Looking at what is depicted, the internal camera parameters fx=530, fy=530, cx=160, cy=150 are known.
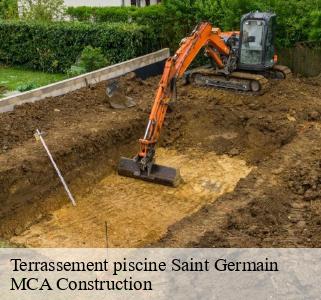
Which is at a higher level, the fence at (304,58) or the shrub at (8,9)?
the shrub at (8,9)

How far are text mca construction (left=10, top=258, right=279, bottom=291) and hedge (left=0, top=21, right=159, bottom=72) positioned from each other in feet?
38.1

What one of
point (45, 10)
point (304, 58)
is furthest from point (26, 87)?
point (304, 58)

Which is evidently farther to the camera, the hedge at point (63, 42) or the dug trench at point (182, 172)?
the hedge at point (63, 42)

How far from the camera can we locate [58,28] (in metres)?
19.4

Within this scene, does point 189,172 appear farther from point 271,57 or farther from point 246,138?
Answer: point 271,57

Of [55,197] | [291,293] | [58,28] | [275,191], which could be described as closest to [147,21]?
[58,28]

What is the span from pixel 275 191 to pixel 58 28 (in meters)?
12.5

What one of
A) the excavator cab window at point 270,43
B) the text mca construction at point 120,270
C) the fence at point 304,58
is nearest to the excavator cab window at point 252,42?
the excavator cab window at point 270,43

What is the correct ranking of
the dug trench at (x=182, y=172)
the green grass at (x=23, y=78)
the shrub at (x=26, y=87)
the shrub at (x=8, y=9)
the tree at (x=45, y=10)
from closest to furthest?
1. the dug trench at (x=182, y=172)
2. the shrub at (x=26, y=87)
3. the green grass at (x=23, y=78)
4. the tree at (x=45, y=10)
5. the shrub at (x=8, y=9)

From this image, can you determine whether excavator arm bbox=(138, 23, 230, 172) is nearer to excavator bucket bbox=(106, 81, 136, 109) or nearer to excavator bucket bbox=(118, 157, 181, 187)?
excavator bucket bbox=(118, 157, 181, 187)

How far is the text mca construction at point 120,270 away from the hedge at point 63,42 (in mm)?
11610

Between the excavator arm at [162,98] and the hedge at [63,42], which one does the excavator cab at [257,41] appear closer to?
the excavator arm at [162,98]

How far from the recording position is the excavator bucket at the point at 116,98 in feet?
46.5

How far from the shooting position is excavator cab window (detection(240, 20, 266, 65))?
14414 millimetres
